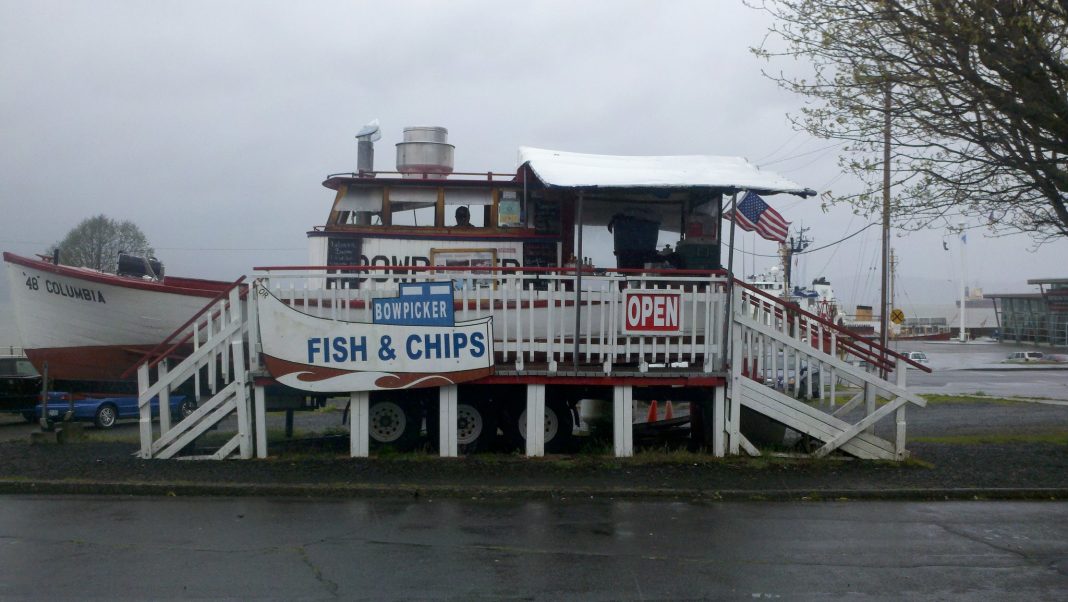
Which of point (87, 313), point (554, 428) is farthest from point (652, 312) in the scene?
point (87, 313)

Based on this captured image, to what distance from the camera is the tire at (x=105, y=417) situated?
2208cm

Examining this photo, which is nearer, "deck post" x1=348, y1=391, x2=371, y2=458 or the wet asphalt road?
the wet asphalt road

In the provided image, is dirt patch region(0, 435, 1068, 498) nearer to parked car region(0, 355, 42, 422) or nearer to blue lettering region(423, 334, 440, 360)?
blue lettering region(423, 334, 440, 360)

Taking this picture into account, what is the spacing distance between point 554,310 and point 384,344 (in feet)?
7.00

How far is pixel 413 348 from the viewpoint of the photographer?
11.7 m

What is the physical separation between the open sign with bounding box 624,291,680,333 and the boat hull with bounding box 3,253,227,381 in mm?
7801

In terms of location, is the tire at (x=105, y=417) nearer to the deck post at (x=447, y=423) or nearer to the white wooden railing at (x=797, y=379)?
the deck post at (x=447, y=423)

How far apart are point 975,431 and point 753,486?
6726 mm

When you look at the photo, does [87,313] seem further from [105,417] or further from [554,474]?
[554,474]

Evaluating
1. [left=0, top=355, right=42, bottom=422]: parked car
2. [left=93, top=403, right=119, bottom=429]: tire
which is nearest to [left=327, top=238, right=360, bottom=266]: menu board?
[left=93, top=403, right=119, bottom=429]: tire

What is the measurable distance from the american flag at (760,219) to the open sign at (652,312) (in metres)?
2.60

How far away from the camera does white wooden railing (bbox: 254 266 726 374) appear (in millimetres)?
11742

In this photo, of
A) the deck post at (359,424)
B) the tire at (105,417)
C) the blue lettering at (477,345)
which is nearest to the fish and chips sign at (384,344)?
the blue lettering at (477,345)

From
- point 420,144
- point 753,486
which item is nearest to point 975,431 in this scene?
point 753,486
